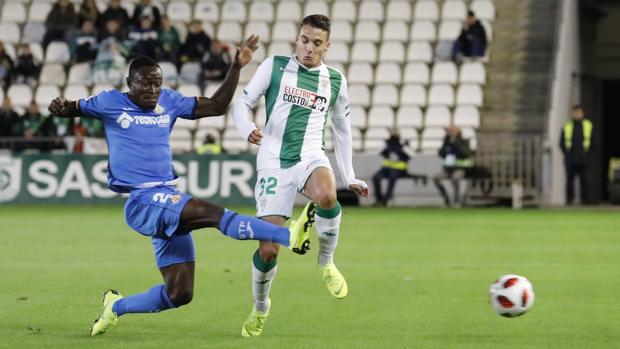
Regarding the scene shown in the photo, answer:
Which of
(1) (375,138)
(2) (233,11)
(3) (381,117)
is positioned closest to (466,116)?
(3) (381,117)

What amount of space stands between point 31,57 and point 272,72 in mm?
20608

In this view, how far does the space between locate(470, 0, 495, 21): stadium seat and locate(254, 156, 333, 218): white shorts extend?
→ 20.2 meters

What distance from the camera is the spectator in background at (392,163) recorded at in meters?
24.7

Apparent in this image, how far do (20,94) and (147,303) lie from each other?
21.3 m

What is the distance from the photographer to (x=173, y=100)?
8.19m

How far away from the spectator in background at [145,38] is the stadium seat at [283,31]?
291 centimetres

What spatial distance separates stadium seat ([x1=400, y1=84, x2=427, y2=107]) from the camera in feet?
89.1

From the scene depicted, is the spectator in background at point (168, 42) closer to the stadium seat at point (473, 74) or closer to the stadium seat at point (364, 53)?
the stadium seat at point (364, 53)

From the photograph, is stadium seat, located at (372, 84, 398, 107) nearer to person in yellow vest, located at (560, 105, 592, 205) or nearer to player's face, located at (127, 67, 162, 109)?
person in yellow vest, located at (560, 105, 592, 205)

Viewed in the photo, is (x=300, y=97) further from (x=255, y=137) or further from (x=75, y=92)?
(x=75, y=92)

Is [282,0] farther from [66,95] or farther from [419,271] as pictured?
[419,271]

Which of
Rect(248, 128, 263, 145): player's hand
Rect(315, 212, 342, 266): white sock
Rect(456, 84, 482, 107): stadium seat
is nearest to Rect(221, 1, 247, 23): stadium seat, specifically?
Rect(456, 84, 482, 107): stadium seat

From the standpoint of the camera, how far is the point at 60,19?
2897 cm

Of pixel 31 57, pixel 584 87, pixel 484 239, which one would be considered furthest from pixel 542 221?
pixel 31 57
